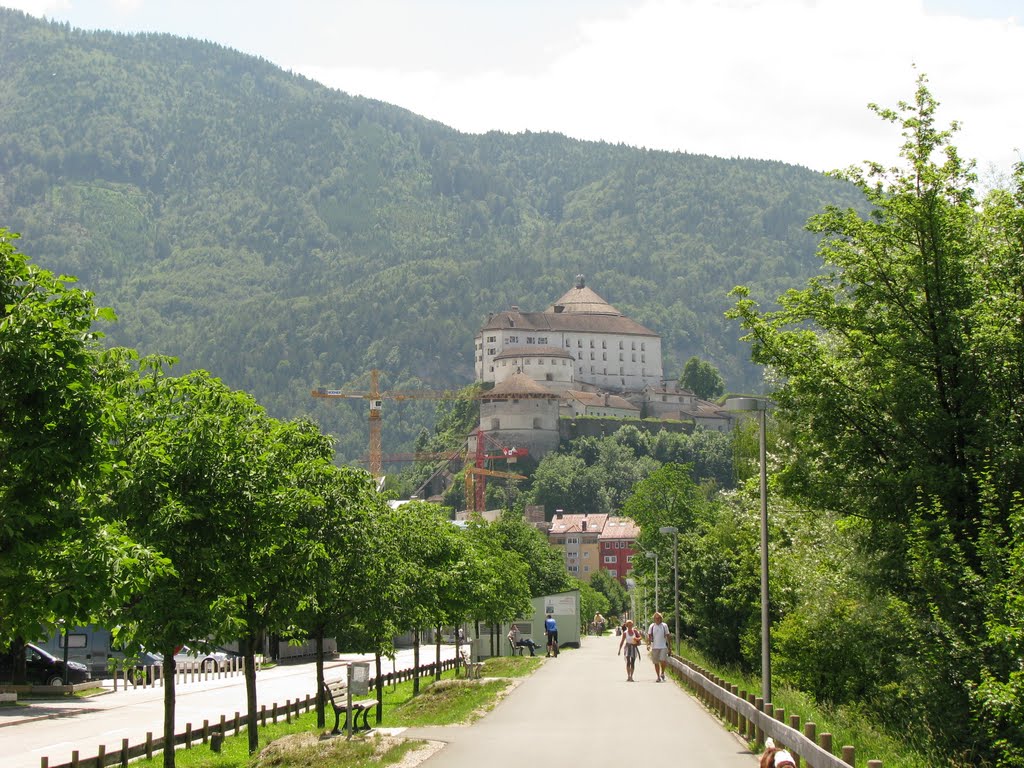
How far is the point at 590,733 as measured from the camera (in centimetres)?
2592

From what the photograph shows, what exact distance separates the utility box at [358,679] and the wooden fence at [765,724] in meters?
6.63

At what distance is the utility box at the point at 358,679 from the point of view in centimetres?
2523

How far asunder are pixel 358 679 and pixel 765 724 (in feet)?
24.4

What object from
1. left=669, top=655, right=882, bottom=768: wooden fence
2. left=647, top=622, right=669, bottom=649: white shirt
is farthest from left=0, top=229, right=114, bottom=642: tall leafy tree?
left=647, top=622, right=669, bottom=649: white shirt

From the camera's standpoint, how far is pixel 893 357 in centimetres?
2884

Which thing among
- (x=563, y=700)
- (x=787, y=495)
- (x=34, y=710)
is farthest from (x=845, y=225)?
(x=34, y=710)

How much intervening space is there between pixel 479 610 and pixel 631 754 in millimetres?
32018

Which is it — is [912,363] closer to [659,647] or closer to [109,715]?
[659,647]

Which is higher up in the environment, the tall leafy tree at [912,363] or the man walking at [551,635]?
the tall leafy tree at [912,363]

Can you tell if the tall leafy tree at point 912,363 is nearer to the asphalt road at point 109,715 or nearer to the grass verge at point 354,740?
the grass verge at point 354,740

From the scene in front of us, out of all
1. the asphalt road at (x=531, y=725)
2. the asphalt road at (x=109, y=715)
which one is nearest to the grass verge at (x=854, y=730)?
the asphalt road at (x=531, y=725)

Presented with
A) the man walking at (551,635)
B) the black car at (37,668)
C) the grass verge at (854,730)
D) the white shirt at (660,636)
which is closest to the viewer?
the grass verge at (854,730)

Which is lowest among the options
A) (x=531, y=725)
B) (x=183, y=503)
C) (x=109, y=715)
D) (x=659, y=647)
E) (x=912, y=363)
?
(x=109, y=715)

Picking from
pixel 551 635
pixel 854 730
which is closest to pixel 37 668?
pixel 551 635
